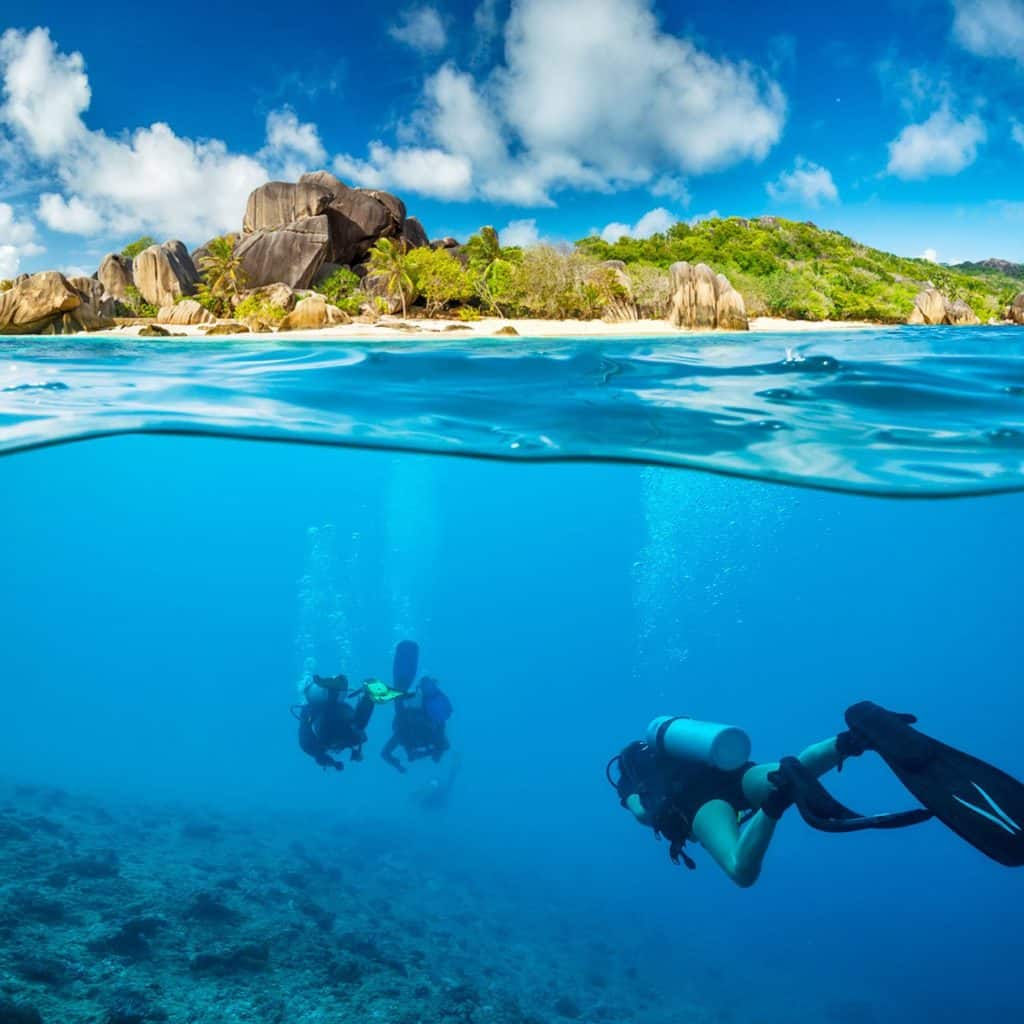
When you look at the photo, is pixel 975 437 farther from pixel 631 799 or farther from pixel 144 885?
pixel 144 885

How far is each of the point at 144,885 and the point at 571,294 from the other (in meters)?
39.0

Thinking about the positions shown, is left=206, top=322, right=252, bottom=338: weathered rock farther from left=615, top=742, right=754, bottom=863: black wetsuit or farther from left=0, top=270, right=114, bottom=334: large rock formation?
left=615, top=742, right=754, bottom=863: black wetsuit

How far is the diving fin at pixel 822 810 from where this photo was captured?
3574 mm

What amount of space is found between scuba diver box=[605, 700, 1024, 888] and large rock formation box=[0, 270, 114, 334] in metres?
34.8

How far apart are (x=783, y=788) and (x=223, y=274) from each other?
54412 mm

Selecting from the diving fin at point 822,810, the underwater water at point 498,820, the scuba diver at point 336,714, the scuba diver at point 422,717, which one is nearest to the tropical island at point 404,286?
the underwater water at point 498,820

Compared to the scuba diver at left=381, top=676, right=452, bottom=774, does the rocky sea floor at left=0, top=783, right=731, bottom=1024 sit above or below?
below

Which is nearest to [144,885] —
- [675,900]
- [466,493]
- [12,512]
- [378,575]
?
[675,900]

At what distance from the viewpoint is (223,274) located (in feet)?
165

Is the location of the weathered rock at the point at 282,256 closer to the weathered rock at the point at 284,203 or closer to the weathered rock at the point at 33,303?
the weathered rock at the point at 284,203

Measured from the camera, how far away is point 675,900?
16.7 metres

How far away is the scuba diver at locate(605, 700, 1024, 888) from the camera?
331 cm

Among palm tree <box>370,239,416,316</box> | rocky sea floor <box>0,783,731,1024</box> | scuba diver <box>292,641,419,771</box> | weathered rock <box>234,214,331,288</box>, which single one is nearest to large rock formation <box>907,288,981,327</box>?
palm tree <box>370,239,416,316</box>

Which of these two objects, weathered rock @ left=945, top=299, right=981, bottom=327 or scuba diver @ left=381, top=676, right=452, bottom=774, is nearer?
scuba diver @ left=381, top=676, right=452, bottom=774
